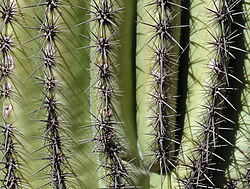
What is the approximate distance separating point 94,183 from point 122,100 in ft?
1.41

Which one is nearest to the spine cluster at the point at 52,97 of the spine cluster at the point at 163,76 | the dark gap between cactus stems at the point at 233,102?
the spine cluster at the point at 163,76

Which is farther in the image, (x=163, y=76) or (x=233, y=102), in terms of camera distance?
(x=233, y=102)

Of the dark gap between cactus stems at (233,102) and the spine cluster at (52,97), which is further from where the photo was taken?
the dark gap between cactus stems at (233,102)

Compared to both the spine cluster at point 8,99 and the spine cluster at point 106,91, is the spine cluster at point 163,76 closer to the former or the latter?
the spine cluster at point 106,91

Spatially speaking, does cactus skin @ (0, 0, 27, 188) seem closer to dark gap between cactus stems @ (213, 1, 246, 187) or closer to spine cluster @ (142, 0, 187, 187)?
spine cluster @ (142, 0, 187, 187)

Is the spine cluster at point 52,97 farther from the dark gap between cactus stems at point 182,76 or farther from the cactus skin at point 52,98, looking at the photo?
the dark gap between cactus stems at point 182,76

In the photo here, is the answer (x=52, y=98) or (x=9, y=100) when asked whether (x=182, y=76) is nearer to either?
(x=52, y=98)

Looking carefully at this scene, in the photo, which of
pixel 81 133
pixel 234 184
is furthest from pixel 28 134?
pixel 234 184

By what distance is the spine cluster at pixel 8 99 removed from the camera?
1.66 m

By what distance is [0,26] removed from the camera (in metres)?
1.69

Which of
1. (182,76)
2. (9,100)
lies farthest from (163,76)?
(9,100)

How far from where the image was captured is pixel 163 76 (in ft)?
5.42

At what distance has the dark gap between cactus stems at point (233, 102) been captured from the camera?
1785 millimetres

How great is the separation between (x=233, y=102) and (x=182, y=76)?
0.28 meters
